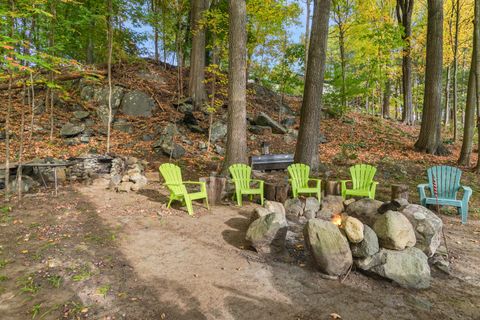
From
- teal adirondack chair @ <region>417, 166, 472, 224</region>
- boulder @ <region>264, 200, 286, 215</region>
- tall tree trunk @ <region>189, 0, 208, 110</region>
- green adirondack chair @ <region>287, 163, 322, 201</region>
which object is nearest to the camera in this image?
boulder @ <region>264, 200, 286, 215</region>

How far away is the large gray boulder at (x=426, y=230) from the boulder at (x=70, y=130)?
8365 millimetres

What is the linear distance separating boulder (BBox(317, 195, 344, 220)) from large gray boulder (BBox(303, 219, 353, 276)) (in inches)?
55.4

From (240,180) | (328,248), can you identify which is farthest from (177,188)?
(328,248)

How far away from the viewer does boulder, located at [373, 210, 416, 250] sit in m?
2.90

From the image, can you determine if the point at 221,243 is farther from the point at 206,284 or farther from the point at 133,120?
the point at 133,120

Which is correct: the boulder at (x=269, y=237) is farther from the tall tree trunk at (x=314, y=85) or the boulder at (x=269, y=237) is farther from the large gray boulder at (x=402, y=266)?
the tall tree trunk at (x=314, y=85)

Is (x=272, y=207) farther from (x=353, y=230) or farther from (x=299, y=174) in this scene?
(x=353, y=230)

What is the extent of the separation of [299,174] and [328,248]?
7.80 ft

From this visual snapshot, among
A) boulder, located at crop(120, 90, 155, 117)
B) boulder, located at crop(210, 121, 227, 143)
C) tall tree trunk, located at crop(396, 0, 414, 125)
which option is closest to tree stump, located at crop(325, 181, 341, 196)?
boulder, located at crop(210, 121, 227, 143)

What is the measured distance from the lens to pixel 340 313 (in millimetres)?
2238

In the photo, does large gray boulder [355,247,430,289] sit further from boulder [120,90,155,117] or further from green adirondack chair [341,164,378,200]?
boulder [120,90,155,117]

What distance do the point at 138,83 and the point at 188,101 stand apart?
211cm

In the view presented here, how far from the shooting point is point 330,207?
450cm

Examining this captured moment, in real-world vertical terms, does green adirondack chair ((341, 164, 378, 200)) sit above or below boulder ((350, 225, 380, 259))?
above
